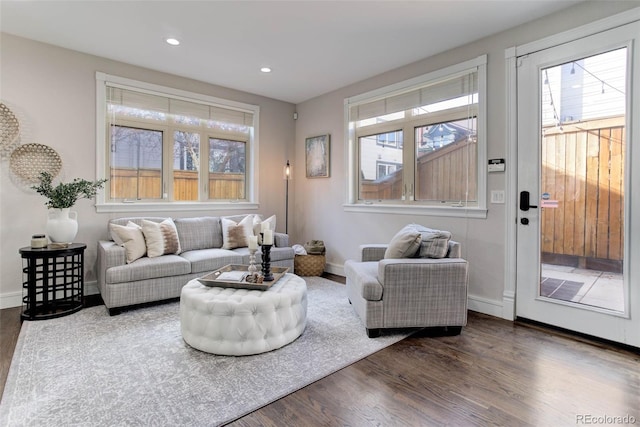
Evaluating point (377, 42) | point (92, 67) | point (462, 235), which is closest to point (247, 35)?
point (377, 42)

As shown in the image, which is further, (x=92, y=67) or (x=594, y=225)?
(x=92, y=67)

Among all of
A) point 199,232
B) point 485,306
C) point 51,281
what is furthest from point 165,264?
point 485,306

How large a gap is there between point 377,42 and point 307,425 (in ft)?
10.9

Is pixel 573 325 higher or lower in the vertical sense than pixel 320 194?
lower

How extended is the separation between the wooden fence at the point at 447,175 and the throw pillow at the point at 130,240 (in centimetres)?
297

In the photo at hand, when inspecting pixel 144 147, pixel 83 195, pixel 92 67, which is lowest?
pixel 83 195

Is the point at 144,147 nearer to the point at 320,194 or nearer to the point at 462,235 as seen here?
the point at 320,194

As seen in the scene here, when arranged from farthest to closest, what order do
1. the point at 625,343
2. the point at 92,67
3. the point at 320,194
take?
the point at 320,194 < the point at 92,67 < the point at 625,343

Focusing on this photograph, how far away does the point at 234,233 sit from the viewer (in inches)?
166

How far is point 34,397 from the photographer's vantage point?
1.83 meters

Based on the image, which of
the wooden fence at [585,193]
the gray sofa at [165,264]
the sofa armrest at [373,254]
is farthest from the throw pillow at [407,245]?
the gray sofa at [165,264]

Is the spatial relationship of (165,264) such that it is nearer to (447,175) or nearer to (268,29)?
(268,29)

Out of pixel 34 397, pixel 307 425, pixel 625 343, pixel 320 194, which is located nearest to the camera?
pixel 307 425

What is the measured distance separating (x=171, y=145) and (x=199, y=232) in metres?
1.23
